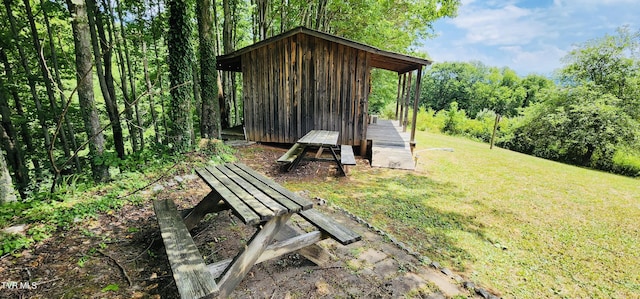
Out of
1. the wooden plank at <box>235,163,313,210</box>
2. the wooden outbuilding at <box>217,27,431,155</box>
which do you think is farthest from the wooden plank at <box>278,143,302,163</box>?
the wooden plank at <box>235,163,313,210</box>

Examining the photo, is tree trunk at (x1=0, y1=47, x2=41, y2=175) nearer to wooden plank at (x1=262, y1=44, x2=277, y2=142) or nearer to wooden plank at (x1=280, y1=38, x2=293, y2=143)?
wooden plank at (x1=262, y1=44, x2=277, y2=142)

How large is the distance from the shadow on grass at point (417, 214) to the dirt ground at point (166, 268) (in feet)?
2.07

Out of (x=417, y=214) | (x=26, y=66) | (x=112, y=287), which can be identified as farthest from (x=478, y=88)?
(x=112, y=287)

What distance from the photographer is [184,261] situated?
178 centimetres

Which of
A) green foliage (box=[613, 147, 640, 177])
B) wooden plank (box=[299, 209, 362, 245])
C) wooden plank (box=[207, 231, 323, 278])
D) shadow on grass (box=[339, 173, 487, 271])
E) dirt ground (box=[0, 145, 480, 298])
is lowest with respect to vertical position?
green foliage (box=[613, 147, 640, 177])

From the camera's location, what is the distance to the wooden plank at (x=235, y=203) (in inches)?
71.1

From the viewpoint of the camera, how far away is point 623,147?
12.5 m

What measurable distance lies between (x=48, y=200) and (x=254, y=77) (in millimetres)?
5695

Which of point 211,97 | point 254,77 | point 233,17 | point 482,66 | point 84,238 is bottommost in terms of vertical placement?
point 84,238

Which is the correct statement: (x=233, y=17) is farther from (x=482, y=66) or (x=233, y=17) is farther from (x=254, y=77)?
(x=482, y=66)

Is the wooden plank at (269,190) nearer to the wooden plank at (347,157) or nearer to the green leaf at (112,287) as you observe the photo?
the green leaf at (112,287)

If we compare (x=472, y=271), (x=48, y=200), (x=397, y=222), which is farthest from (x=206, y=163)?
(x=472, y=271)

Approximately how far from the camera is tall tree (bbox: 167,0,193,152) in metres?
5.42

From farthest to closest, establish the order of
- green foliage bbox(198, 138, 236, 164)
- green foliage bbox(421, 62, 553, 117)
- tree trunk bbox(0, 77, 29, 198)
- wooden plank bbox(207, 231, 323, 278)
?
green foliage bbox(421, 62, 553, 117) < tree trunk bbox(0, 77, 29, 198) < green foliage bbox(198, 138, 236, 164) < wooden plank bbox(207, 231, 323, 278)
